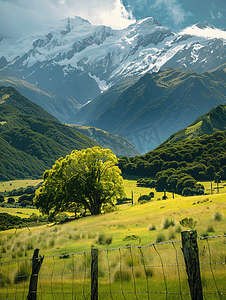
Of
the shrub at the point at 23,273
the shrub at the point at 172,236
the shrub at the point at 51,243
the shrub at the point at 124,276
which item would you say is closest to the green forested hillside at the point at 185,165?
the shrub at the point at 51,243

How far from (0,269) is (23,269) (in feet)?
5.72

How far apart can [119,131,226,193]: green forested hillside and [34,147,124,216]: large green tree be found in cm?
5840

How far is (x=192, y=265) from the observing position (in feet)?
22.3

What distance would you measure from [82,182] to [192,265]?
3872 cm

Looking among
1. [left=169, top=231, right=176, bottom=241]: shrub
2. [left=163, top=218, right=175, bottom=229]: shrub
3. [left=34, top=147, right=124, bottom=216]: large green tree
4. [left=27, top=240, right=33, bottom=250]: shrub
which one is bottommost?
[left=27, top=240, right=33, bottom=250]: shrub

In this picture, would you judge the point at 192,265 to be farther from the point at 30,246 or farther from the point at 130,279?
the point at 30,246

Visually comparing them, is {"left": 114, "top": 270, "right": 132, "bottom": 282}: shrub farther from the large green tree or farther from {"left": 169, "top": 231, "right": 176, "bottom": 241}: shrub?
the large green tree

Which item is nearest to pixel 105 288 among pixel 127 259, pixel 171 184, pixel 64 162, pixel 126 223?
pixel 127 259

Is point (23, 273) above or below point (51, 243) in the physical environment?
below

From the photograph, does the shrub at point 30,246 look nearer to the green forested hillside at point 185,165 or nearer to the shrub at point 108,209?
the shrub at point 108,209

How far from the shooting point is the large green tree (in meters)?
43.9

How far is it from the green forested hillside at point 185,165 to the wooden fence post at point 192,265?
94.0 m

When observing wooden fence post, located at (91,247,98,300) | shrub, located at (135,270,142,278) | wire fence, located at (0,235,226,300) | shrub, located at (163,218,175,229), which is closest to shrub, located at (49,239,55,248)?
wire fence, located at (0,235,226,300)

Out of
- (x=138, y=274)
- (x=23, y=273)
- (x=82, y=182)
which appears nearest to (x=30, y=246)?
(x=23, y=273)
